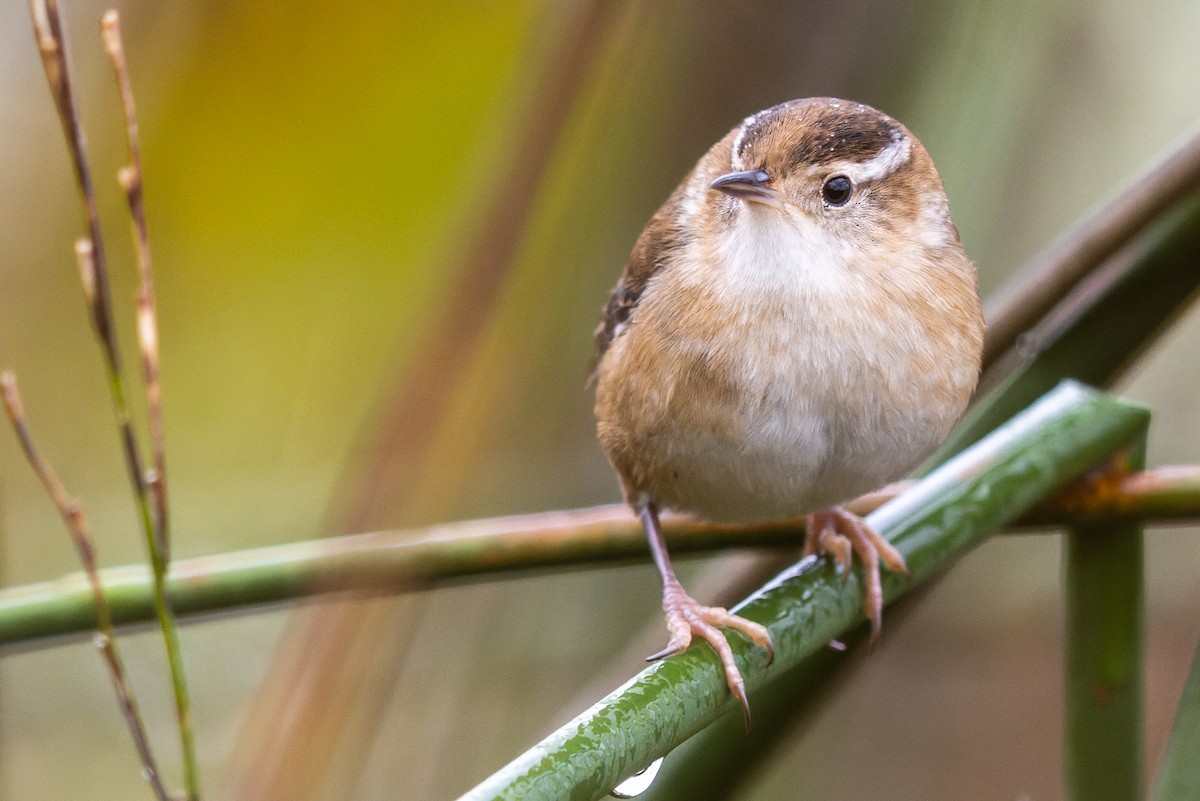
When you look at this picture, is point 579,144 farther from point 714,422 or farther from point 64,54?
point 64,54

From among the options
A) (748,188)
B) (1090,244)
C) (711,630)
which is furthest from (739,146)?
(711,630)

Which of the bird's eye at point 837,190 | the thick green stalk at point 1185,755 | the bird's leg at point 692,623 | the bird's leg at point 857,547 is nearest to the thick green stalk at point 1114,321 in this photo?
the bird's leg at point 857,547

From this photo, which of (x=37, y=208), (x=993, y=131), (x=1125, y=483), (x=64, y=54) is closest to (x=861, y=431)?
(x=1125, y=483)

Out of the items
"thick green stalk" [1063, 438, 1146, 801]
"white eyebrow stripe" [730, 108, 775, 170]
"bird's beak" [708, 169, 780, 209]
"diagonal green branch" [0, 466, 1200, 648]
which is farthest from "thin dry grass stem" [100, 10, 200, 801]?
"thick green stalk" [1063, 438, 1146, 801]

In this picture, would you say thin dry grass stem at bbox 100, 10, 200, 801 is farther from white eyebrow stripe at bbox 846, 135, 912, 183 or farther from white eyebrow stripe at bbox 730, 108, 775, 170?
white eyebrow stripe at bbox 846, 135, 912, 183

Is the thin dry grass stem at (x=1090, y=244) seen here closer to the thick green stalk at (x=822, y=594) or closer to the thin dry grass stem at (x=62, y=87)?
the thick green stalk at (x=822, y=594)

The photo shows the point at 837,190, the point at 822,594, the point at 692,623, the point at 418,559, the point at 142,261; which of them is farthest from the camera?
the point at 837,190

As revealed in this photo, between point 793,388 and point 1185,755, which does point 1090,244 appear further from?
point 1185,755
